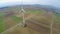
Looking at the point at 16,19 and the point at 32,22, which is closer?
the point at 32,22

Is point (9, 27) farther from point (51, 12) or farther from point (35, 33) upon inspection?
point (51, 12)

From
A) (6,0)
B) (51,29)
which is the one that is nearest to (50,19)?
(51,29)

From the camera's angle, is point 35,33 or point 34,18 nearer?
point 35,33

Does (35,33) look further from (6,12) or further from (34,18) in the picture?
(6,12)

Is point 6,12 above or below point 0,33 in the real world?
above

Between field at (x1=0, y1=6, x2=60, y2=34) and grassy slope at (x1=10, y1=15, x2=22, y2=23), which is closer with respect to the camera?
field at (x1=0, y1=6, x2=60, y2=34)

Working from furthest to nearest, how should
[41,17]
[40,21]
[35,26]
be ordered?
1. [41,17]
2. [40,21]
3. [35,26]

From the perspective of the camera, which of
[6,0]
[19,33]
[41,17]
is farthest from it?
[6,0]

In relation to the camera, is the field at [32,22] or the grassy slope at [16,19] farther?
the grassy slope at [16,19]

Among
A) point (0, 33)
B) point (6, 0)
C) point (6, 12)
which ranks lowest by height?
point (0, 33)
